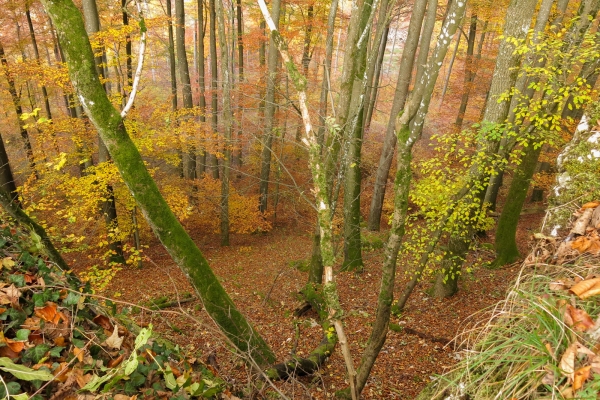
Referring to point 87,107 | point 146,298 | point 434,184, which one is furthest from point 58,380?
point 146,298

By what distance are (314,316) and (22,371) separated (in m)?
6.82

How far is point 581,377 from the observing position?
1462 millimetres

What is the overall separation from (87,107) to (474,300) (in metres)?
8.08

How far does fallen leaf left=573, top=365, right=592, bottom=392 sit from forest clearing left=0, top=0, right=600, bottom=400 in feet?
0.05

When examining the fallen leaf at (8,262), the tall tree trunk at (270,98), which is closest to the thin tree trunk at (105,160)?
the tall tree trunk at (270,98)

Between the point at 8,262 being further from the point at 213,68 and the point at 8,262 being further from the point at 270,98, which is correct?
the point at 213,68

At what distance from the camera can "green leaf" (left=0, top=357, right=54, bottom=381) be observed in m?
1.73

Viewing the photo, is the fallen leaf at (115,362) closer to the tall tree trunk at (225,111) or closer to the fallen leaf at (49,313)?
the fallen leaf at (49,313)

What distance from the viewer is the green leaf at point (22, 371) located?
1726mm

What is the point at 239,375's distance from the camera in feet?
17.2

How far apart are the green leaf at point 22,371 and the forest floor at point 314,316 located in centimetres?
125

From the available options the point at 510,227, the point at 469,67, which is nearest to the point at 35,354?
the point at 510,227

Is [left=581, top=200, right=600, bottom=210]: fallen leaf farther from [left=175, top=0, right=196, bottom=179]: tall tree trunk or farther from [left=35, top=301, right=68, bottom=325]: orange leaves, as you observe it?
[left=175, top=0, right=196, bottom=179]: tall tree trunk

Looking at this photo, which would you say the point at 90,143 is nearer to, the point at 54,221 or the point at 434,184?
the point at 54,221
